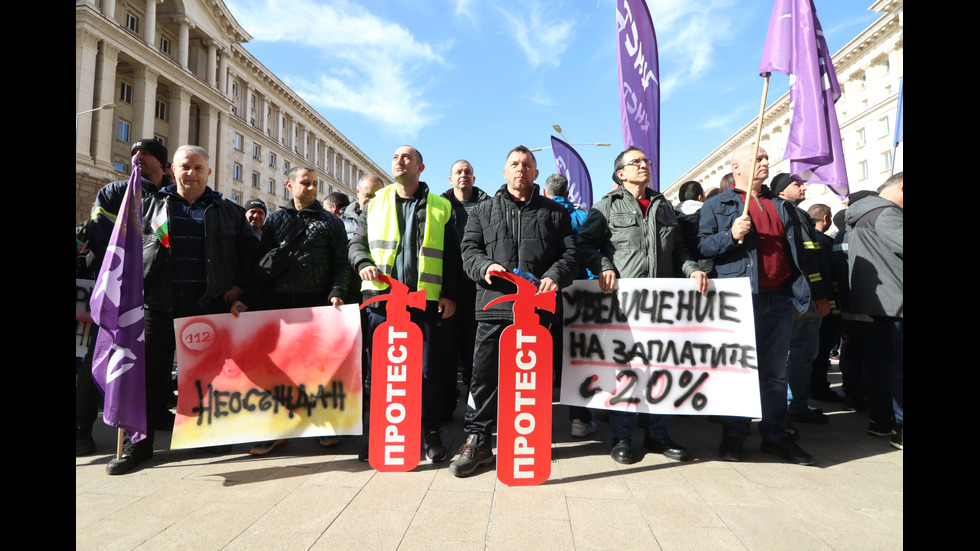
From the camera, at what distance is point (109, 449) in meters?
3.54

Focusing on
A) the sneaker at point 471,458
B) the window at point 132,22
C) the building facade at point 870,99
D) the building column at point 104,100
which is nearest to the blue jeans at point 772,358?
the sneaker at point 471,458

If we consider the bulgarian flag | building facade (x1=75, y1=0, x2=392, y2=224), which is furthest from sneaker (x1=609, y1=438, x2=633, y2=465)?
building facade (x1=75, y1=0, x2=392, y2=224)

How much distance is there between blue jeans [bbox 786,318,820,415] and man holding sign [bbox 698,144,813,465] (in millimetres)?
706

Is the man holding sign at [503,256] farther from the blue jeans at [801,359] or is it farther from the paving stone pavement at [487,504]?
the blue jeans at [801,359]

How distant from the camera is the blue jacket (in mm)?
3379

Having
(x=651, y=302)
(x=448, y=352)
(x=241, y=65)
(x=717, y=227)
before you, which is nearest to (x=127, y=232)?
(x=448, y=352)

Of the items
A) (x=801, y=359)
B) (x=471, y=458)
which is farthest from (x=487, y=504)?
(x=801, y=359)

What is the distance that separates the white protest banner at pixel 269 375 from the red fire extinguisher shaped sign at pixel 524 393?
3.70 ft

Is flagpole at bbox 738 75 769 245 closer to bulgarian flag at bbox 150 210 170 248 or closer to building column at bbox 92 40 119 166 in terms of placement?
bulgarian flag at bbox 150 210 170 248

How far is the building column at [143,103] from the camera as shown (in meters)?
33.4

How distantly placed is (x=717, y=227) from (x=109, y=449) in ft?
15.9

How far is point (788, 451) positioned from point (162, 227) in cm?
467
